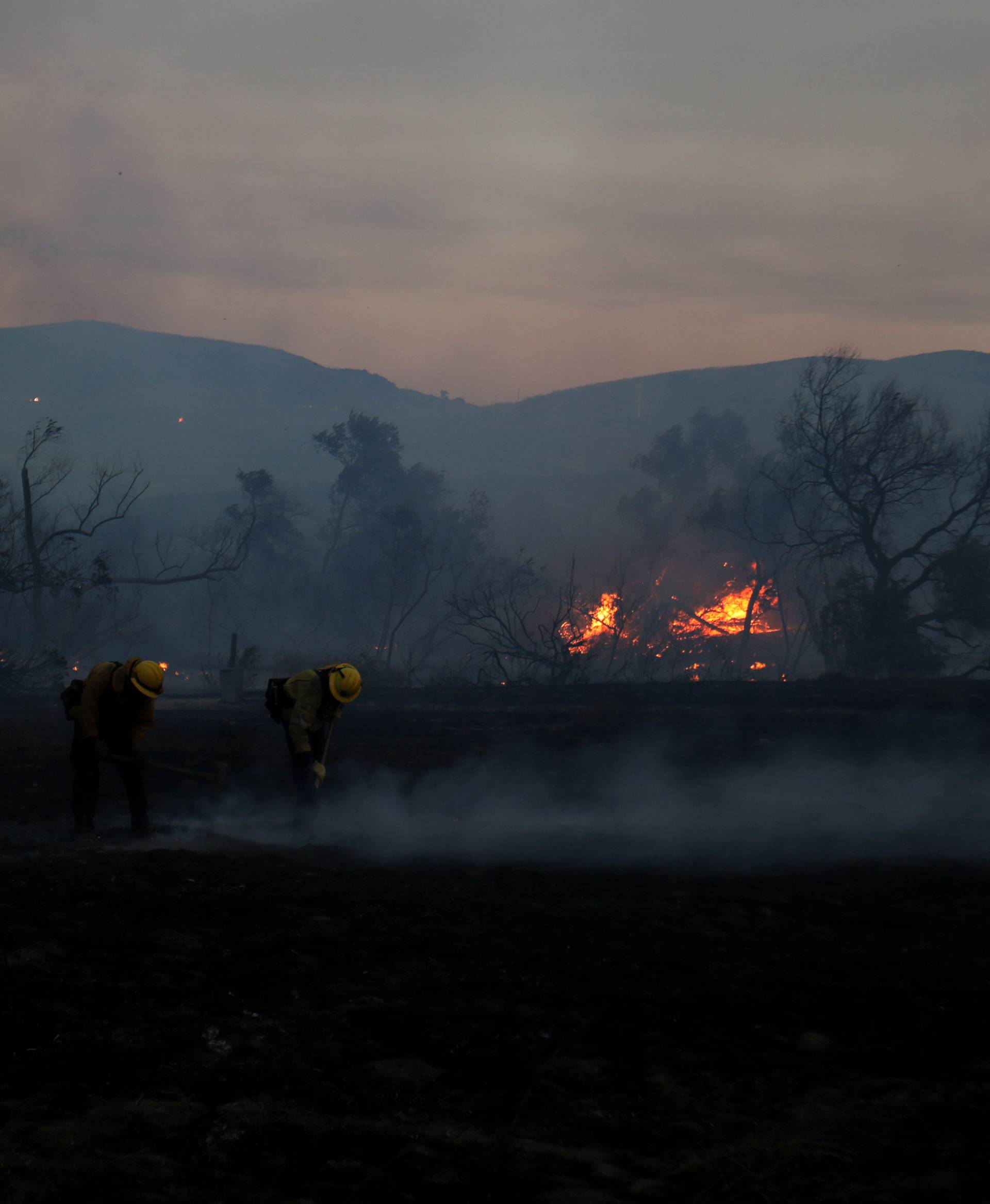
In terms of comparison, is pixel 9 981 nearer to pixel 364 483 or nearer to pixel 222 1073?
pixel 222 1073

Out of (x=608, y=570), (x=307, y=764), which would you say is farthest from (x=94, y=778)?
(x=608, y=570)

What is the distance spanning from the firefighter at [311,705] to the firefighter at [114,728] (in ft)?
3.84

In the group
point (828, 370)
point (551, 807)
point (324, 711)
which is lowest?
→ point (551, 807)

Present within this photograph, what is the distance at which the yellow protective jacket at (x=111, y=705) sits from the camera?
8.29 metres

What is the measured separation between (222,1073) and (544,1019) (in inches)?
57.8

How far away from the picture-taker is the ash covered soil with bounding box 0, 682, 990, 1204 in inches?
123

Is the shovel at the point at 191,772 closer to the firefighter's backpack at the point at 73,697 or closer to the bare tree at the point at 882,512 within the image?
the firefighter's backpack at the point at 73,697

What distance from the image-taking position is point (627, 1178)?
3.10 metres

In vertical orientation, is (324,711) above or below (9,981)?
above

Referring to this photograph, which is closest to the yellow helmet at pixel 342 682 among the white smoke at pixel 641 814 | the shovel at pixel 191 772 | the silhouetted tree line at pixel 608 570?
the white smoke at pixel 641 814

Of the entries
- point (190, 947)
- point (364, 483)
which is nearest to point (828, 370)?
point (190, 947)

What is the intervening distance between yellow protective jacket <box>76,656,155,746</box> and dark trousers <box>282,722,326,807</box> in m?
1.29

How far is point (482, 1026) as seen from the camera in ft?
14.2

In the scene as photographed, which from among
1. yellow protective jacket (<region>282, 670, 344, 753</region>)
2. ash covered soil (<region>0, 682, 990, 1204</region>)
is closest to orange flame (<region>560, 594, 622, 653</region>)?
yellow protective jacket (<region>282, 670, 344, 753</region>)
